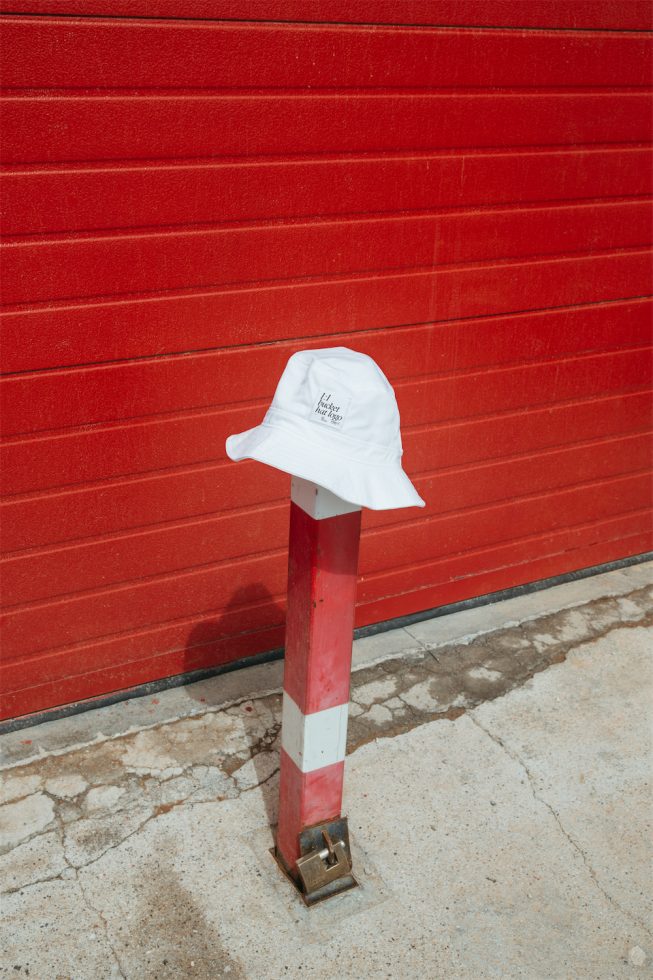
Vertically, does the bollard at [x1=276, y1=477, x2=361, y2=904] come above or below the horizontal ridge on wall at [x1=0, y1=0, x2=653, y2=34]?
below

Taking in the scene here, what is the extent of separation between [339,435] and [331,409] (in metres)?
0.08

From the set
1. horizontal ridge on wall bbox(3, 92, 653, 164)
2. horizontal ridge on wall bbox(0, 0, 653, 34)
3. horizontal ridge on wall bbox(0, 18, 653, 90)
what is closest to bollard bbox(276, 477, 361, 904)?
horizontal ridge on wall bbox(3, 92, 653, 164)

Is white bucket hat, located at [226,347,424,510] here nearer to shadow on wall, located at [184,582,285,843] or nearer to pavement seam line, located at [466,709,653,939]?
pavement seam line, located at [466,709,653,939]

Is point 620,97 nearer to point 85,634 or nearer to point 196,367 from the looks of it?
point 196,367

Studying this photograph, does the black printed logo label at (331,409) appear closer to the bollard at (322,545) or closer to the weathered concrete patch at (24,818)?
the bollard at (322,545)

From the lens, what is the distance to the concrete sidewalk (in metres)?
3.12

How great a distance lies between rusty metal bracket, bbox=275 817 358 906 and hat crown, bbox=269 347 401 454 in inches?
56.7

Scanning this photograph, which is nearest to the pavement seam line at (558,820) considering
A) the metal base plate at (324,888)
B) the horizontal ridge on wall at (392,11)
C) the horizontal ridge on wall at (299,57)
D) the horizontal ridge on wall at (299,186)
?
the metal base plate at (324,888)

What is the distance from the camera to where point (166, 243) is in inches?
146

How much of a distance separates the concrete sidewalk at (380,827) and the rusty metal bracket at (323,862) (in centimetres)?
4

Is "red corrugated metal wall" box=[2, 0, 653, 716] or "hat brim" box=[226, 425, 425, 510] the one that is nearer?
"hat brim" box=[226, 425, 425, 510]

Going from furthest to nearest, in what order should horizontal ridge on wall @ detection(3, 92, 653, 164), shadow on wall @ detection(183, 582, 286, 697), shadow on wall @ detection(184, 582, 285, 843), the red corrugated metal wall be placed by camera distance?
shadow on wall @ detection(183, 582, 286, 697)
shadow on wall @ detection(184, 582, 285, 843)
the red corrugated metal wall
horizontal ridge on wall @ detection(3, 92, 653, 164)

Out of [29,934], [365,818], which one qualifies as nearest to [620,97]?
[365,818]

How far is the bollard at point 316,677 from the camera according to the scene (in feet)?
9.64
